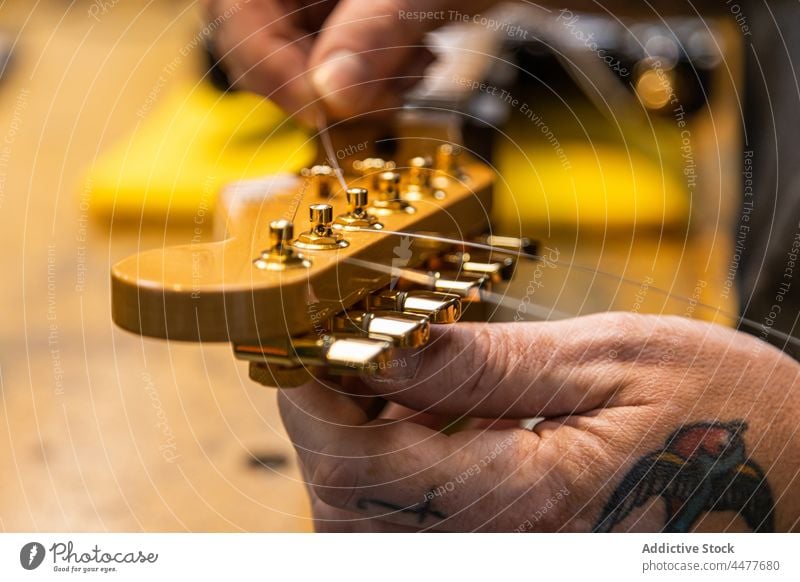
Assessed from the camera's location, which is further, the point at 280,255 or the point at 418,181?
the point at 418,181

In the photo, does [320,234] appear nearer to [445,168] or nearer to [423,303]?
[423,303]

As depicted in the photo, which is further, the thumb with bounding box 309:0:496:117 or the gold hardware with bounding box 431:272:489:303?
the thumb with bounding box 309:0:496:117

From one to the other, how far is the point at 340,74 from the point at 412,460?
0.89 ft

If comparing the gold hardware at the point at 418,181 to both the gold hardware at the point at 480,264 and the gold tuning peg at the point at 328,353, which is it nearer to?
the gold hardware at the point at 480,264

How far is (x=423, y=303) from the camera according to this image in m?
0.44

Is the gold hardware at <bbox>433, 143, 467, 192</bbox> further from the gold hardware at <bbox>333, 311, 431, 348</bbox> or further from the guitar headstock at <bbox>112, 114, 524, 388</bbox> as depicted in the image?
the gold hardware at <bbox>333, 311, 431, 348</bbox>

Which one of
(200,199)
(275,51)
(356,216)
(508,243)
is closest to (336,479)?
(356,216)

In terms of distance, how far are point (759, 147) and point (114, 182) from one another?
0.94 m

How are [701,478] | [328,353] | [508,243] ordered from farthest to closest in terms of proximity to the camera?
[508,243]
[701,478]
[328,353]

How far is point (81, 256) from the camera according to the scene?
135cm

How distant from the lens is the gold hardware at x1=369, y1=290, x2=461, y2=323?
43 cm

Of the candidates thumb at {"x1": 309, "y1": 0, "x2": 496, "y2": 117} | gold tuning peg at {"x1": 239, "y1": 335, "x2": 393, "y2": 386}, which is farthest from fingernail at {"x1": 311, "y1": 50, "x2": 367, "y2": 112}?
gold tuning peg at {"x1": 239, "y1": 335, "x2": 393, "y2": 386}

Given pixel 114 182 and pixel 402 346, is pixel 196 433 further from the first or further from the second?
pixel 114 182
